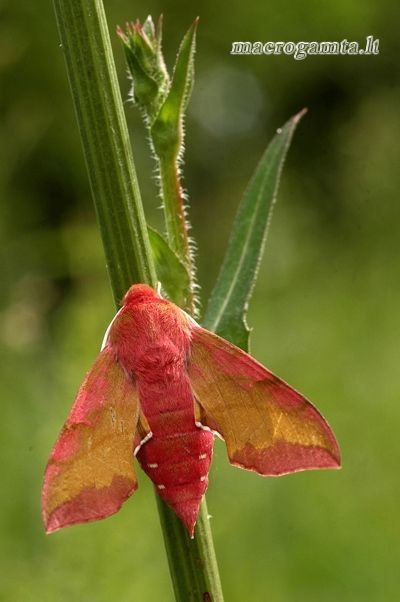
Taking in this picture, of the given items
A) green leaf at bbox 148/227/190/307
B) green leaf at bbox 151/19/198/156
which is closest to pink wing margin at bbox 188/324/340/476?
green leaf at bbox 148/227/190/307

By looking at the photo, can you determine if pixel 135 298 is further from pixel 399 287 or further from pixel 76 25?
pixel 399 287

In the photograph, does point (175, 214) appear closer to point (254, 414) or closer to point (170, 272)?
point (170, 272)

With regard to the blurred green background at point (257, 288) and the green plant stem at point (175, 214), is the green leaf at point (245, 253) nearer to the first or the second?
the green plant stem at point (175, 214)

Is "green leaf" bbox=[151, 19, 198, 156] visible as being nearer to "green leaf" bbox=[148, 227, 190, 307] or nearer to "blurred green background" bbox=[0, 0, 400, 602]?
"green leaf" bbox=[148, 227, 190, 307]

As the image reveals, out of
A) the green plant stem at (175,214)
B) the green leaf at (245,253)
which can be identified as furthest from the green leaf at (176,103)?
the green leaf at (245,253)

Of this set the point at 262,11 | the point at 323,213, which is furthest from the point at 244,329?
the point at 262,11
